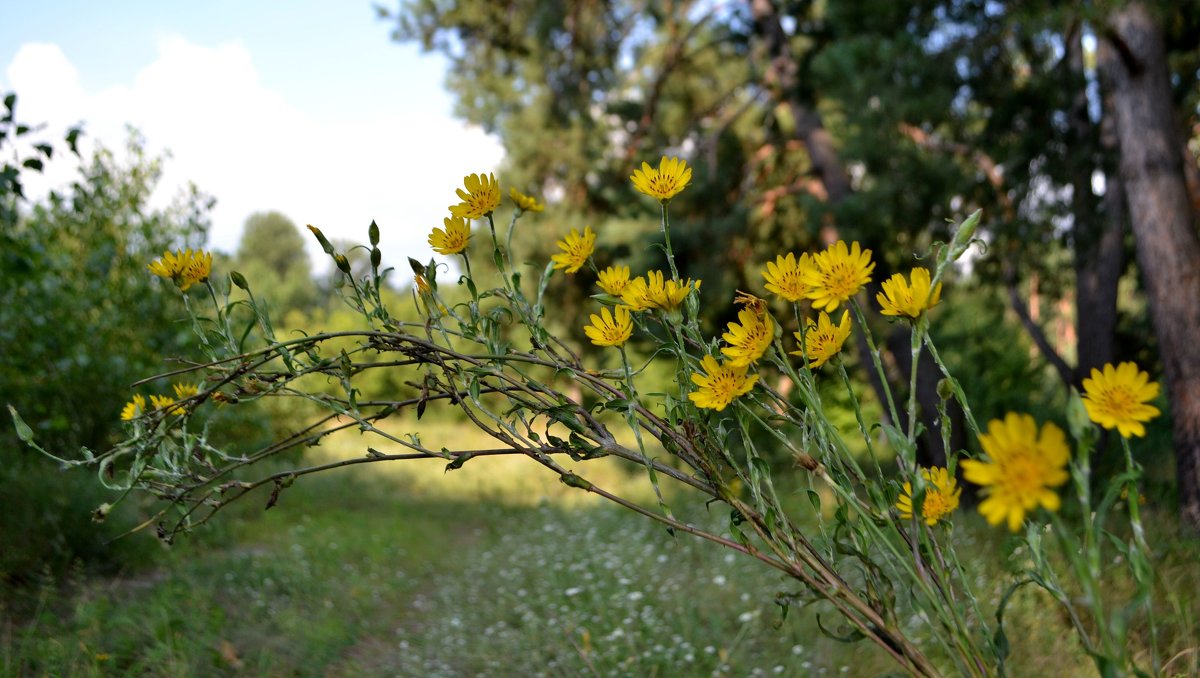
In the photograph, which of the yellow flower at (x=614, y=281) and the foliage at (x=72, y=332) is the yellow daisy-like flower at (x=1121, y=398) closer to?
the yellow flower at (x=614, y=281)

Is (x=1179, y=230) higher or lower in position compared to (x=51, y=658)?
higher

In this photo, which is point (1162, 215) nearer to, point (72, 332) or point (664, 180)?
point (664, 180)

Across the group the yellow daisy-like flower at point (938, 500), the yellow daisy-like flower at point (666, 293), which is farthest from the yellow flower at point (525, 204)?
the yellow daisy-like flower at point (938, 500)

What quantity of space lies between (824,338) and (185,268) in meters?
0.91

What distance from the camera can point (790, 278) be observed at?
102 cm

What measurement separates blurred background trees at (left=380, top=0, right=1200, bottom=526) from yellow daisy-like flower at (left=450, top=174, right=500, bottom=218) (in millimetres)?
2471

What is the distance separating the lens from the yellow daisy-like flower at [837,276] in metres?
0.94

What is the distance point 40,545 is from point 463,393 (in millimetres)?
3951

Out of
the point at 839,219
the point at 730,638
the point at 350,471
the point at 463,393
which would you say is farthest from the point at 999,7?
the point at 350,471

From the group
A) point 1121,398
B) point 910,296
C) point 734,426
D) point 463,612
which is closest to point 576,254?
point 734,426

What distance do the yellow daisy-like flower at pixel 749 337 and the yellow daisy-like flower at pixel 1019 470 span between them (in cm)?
34

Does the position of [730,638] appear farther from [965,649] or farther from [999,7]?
[999,7]

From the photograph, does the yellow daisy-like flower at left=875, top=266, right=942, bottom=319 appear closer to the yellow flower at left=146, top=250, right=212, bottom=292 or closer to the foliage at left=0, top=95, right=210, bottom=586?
the yellow flower at left=146, top=250, right=212, bottom=292

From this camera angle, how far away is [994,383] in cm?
830
